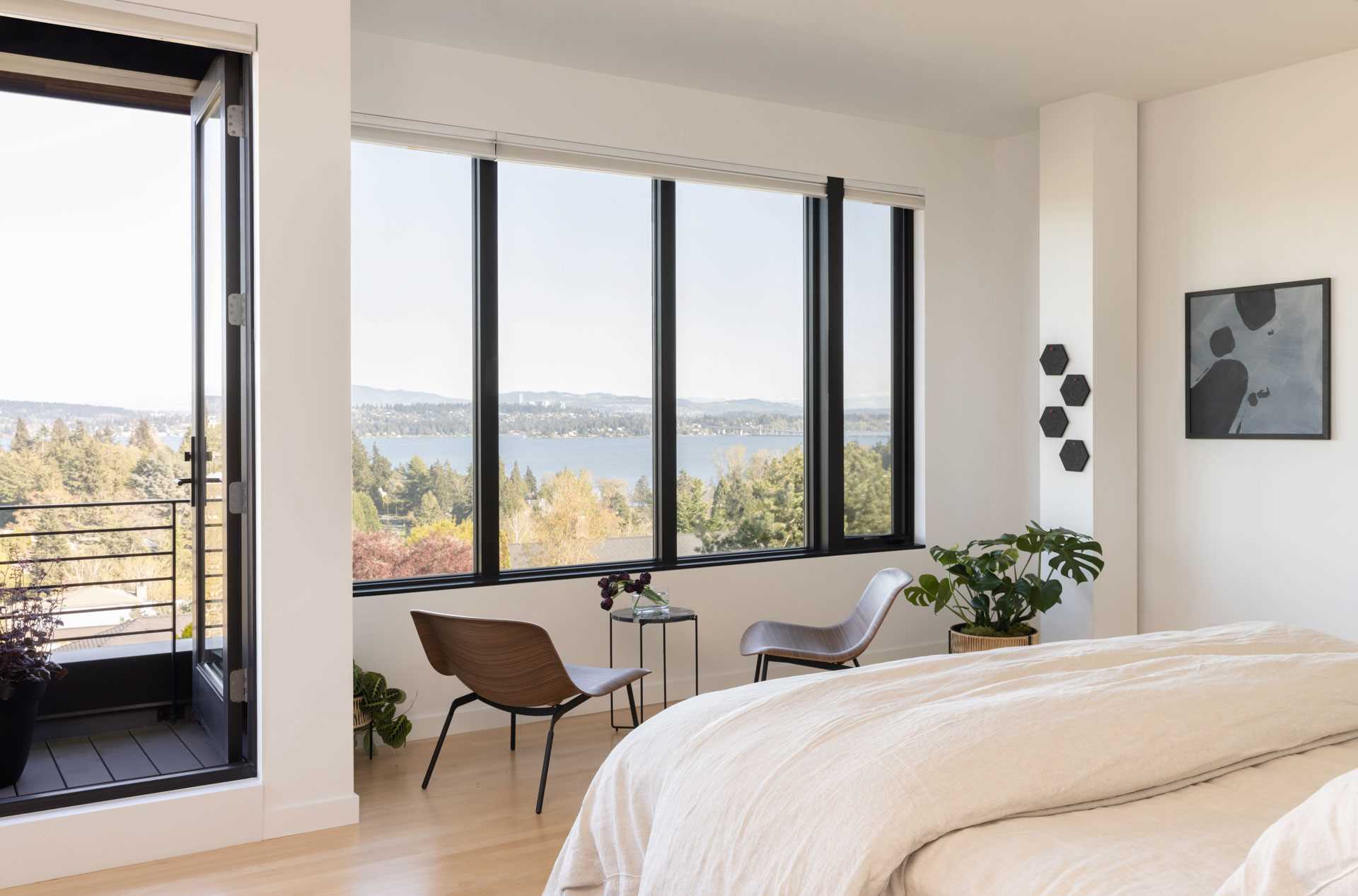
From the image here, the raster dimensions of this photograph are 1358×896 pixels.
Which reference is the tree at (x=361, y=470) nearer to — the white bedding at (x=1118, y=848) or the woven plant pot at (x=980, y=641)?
the woven plant pot at (x=980, y=641)

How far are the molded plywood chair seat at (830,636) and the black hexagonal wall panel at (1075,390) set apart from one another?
1335 mm

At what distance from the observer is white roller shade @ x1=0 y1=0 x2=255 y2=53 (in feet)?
9.38

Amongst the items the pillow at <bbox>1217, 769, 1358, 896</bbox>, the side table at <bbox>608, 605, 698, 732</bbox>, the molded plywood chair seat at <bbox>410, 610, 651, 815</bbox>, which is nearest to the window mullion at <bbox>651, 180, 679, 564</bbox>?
the side table at <bbox>608, 605, 698, 732</bbox>

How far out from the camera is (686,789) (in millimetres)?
1912

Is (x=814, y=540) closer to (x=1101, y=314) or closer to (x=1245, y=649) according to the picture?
(x=1101, y=314)

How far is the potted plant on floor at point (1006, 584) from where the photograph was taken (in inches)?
181

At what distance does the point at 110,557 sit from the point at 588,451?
6.38 ft

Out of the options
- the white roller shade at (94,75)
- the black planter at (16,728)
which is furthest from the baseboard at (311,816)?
the white roller shade at (94,75)

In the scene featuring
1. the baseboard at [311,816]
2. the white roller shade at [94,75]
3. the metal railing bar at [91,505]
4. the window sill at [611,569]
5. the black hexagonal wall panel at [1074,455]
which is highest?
the white roller shade at [94,75]

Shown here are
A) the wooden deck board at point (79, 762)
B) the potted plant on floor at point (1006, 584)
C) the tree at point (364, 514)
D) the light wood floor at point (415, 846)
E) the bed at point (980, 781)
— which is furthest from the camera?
the potted plant on floor at point (1006, 584)

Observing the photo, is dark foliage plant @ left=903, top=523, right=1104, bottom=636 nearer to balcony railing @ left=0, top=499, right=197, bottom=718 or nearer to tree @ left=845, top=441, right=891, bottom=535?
tree @ left=845, top=441, right=891, bottom=535

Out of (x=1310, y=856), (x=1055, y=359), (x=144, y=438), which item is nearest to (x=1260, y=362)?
(x=1055, y=359)

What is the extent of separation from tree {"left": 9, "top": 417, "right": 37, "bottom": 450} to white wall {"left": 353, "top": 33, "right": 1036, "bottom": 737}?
1348 millimetres

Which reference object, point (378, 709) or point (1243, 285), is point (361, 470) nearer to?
point (378, 709)
